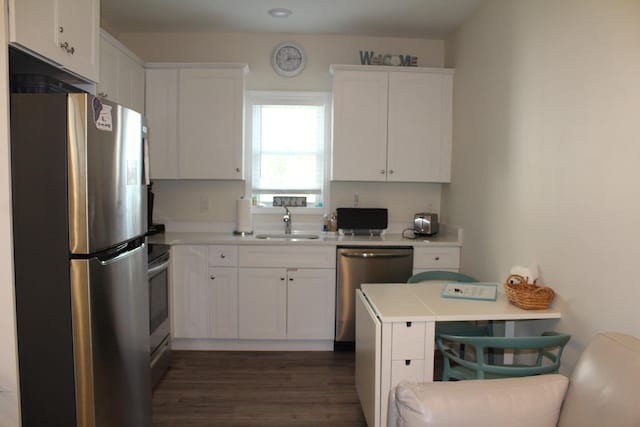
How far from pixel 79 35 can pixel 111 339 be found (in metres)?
1.36

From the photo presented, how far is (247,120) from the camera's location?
420 cm

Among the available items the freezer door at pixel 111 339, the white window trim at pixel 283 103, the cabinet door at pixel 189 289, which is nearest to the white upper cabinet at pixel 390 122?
the white window trim at pixel 283 103

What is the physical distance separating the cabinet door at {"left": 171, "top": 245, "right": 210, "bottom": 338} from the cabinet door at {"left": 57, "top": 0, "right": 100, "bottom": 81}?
173 centimetres

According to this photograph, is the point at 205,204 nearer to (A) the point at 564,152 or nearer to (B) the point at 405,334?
(B) the point at 405,334

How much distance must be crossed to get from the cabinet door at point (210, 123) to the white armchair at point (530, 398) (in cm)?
271

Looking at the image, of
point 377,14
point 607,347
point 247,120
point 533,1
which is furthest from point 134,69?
point 607,347

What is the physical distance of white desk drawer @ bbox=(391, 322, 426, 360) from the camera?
2145 mm

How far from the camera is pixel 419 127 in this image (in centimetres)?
395

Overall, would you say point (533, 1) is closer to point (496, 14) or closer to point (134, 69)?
point (496, 14)

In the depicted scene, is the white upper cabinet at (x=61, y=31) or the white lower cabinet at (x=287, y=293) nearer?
the white upper cabinet at (x=61, y=31)

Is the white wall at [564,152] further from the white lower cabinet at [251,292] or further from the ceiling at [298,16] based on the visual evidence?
the white lower cabinet at [251,292]

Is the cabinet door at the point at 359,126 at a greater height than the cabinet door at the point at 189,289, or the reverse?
the cabinet door at the point at 359,126

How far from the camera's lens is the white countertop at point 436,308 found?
216 centimetres

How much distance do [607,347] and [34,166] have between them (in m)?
2.08
